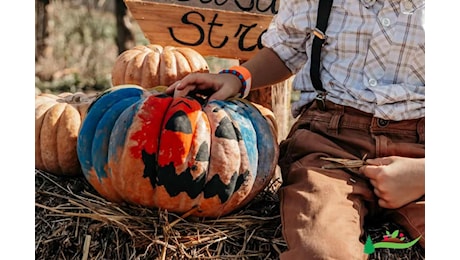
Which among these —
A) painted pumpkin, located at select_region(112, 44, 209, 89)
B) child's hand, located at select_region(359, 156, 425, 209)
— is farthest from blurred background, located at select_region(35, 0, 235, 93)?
child's hand, located at select_region(359, 156, 425, 209)

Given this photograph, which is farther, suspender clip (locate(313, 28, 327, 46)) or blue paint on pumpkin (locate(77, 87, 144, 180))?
suspender clip (locate(313, 28, 327, 46))

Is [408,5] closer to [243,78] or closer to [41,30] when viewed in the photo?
[243,78]

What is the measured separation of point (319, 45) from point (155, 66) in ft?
2.50

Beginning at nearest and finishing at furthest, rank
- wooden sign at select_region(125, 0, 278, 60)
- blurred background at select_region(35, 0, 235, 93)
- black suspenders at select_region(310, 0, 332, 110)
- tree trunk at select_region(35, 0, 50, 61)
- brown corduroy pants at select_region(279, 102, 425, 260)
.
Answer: brown corduroy pants at select_region(279, 102, 425, 260)
black suspenders at select_region(310, 0, 332, 110)
wooden sign at select_region(125, 0, 278, 60)
blurred background at select_region(35, 0, 235, 93)
tree trunk at select_region(35, 0, 50, 61)

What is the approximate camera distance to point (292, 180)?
6.43 ft

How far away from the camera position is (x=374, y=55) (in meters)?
2.00

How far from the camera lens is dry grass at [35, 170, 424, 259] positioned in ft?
5.78

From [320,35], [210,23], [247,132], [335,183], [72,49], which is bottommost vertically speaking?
[72,49]

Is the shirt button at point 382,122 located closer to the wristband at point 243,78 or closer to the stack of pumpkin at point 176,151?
the stack of pumpkin at point 176,151

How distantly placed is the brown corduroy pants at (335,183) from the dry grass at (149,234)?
0.31 ft

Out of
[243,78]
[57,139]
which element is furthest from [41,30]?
[243,78]

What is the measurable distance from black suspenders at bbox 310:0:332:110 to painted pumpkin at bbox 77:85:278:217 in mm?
312

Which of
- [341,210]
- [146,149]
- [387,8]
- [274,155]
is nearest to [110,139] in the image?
[146,149]

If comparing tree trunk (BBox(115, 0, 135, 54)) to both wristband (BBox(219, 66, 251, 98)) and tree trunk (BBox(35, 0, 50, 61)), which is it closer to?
tree trunk (BBox(35, 0, 50, 61))
